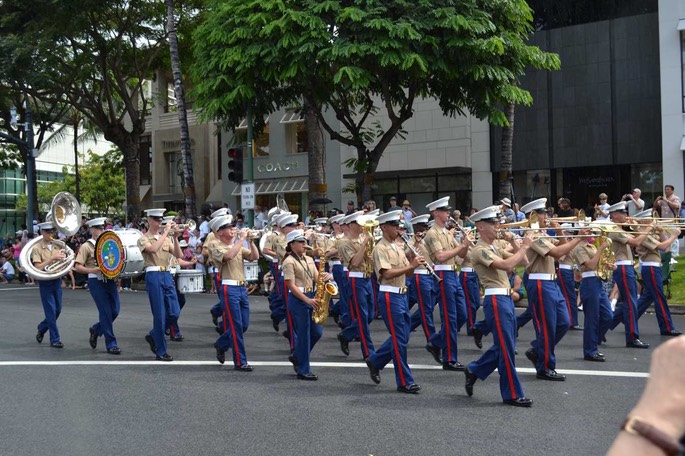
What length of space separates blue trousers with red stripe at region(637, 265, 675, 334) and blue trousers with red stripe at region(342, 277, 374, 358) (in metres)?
4.32

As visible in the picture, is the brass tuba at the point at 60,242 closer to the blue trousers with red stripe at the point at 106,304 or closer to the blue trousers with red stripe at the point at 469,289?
the blue trousers with red stripe at the point at 106,304

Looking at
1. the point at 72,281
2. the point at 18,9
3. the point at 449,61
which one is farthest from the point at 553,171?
the point at 18,9

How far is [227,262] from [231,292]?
0.39m

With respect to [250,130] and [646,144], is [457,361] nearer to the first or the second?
[250,130]

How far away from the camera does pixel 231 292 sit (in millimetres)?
10422

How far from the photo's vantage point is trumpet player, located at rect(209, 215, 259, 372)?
10359 millimetres

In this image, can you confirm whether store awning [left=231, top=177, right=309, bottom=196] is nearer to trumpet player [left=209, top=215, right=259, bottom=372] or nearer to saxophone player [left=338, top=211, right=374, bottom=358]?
saxophone player [left=338, top=211, right=374, bottom=358]

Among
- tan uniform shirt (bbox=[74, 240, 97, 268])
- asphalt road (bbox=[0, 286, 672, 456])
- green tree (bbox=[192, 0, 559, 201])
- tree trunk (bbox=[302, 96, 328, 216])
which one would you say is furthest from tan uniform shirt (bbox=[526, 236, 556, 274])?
tree trunk (bbox=[302, 96, 328, 216])

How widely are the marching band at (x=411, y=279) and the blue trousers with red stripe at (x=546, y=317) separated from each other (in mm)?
13

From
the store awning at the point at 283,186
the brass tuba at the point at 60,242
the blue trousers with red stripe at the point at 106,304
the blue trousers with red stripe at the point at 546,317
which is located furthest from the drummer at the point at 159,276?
the store awning at the point at 283,186

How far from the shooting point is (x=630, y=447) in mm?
1899

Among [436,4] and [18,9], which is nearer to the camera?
[436,4]

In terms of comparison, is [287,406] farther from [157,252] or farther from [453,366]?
[157,252]

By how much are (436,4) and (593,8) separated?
10.3m
